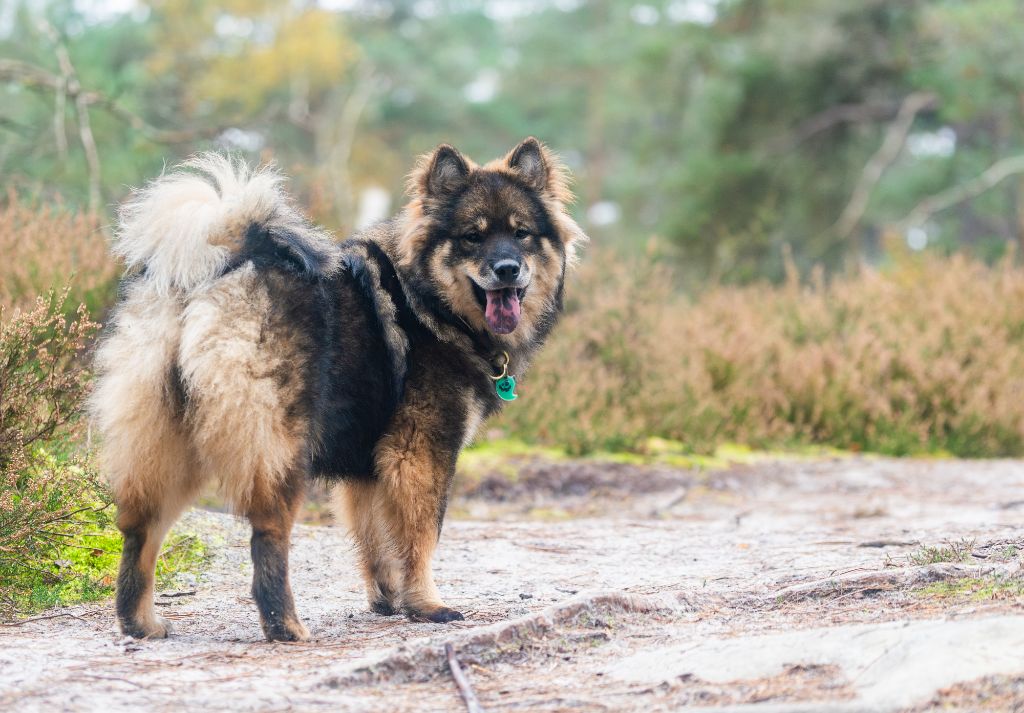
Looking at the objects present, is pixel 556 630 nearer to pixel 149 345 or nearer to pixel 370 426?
pixel 370 426

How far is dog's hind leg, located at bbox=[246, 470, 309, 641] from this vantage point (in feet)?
14.0

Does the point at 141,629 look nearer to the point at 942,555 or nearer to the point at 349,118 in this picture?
the point at 942,555

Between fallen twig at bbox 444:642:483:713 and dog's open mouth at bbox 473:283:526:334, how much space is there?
73.6 inches

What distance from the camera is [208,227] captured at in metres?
4.24

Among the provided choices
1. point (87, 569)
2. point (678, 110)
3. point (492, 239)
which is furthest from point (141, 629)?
point (678, 110)

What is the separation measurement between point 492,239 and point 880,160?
1500 cm

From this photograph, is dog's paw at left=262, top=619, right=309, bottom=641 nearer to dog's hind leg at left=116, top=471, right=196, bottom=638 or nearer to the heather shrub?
dog's hind leg at left=116, top=471, right=196, bottom=638

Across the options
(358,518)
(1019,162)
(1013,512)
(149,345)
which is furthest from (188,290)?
(1019,162)

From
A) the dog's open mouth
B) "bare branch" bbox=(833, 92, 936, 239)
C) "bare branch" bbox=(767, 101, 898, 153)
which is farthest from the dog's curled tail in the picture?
"bare branch" bbox=(767, 101, 898, 153)

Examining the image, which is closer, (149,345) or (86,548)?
(149,345)

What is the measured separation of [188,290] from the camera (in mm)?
4184

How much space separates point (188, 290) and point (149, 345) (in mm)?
247

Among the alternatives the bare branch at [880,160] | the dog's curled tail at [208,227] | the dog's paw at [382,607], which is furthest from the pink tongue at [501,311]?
the bare branch at [880,160]

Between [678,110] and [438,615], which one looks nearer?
[438,615]
